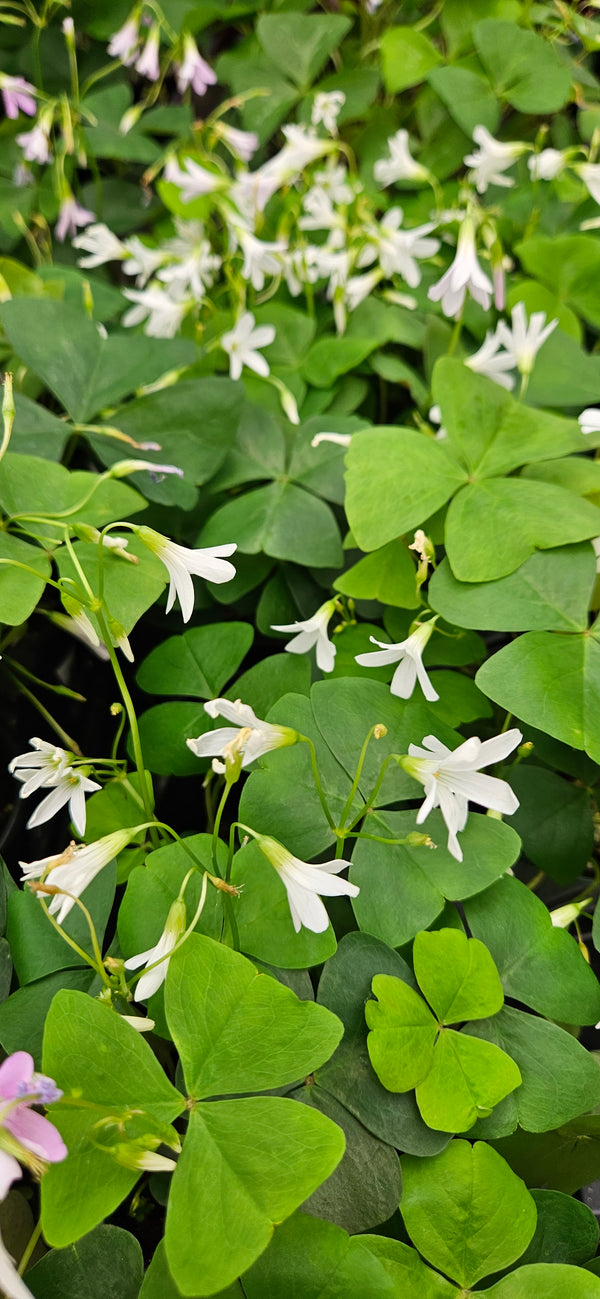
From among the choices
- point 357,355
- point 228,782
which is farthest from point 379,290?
point 228,782

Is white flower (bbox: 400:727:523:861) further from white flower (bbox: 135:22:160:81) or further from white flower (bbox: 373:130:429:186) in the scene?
white flower (bbox: 135:22:160:81)

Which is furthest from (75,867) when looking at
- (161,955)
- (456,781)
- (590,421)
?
(590,421)

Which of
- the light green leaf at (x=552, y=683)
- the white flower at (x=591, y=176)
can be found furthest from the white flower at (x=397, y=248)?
the light green leaf at (x=552, y=683)

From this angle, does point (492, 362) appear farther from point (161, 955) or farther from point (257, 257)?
point (161, 955)

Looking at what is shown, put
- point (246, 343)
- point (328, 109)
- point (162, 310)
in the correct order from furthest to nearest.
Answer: point (328, 109) → point (162, 310) → point (246, 343)

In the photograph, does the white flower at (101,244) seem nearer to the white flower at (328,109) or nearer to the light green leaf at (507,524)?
the white flower at (328,109)

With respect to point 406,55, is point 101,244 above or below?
below

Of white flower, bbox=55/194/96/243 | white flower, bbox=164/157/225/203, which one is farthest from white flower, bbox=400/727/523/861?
white flower, bbox=55/194/96/243

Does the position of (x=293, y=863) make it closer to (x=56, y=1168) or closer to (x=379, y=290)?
(x=56, y=1168)
